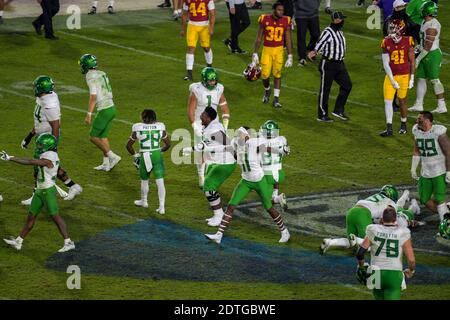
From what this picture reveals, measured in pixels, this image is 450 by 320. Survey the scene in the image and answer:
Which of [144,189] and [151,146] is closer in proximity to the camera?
[151,146]

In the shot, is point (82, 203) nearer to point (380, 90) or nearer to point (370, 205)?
point (370, 205)

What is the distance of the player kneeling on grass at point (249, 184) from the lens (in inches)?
556

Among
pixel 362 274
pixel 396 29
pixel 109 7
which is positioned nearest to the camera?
pixel 362 274

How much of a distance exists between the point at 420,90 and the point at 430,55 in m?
0.71

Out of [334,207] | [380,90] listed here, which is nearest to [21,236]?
[334,207]

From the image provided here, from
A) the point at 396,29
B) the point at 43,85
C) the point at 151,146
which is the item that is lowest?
the point at 151,146

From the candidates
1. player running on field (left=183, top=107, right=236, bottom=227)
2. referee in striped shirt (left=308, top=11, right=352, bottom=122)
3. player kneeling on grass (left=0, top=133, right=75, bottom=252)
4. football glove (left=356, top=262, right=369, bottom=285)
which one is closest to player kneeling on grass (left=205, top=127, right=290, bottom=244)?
player running on field (left=183, top=107, right=236, bottom=227)

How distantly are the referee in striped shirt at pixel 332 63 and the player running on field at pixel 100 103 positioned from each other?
13.8 ft

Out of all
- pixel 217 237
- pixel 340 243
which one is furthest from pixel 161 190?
pixel 340 243

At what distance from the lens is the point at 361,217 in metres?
13.8

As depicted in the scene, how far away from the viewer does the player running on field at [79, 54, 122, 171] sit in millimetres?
16781

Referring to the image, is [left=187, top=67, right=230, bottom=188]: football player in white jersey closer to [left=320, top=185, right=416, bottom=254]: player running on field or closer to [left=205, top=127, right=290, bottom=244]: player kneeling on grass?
[left=205, top=127, right=290, bottom=244]: player kneeling on grass

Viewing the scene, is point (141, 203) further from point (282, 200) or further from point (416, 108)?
point (416, 108)

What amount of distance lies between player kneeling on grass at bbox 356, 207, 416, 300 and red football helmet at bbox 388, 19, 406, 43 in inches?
289
